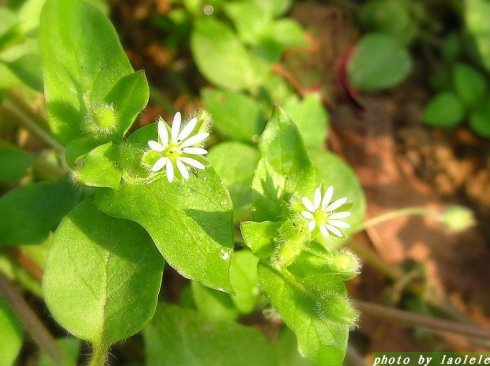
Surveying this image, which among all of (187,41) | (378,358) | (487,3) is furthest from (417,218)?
(187,41)

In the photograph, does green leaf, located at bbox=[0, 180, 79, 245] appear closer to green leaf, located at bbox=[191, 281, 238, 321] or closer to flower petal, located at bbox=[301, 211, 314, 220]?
green leaf, located at bbox=[191, 281, 238, 321]

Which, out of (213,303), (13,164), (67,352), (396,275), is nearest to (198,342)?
(213,303)

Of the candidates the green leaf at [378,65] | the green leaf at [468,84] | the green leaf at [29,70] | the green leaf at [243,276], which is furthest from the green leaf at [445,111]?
the green leaf at [29,70]

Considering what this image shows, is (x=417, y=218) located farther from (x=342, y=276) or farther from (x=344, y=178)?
(x=342, y=276)

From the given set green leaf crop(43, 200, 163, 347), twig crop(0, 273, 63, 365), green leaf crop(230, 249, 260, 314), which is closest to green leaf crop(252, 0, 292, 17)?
green leaf crop(230, 249, 260, 314)

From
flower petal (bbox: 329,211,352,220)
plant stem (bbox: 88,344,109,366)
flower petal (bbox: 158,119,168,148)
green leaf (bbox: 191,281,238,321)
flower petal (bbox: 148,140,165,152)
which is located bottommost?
green leaf (bbox: 191,281,238,321)

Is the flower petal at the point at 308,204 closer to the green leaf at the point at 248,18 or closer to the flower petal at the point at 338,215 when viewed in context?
the flower petal at the point at 338,215
